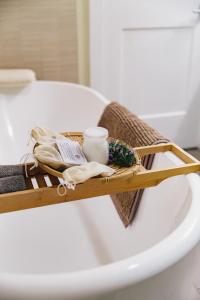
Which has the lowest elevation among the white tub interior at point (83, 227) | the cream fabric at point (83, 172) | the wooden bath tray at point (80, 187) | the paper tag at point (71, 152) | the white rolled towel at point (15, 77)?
the white tub interior at point (83, 227)

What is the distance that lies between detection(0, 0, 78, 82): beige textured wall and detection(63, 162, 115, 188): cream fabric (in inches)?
56.8

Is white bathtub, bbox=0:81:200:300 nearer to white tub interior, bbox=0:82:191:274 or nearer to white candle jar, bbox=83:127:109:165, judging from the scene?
white tub interior, bbox=0:82:191:274

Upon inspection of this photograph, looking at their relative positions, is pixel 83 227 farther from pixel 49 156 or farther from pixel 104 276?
pixel 104 276

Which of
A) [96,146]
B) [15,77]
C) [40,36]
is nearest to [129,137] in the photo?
[96,146]

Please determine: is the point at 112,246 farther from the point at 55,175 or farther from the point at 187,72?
the point at 187,72

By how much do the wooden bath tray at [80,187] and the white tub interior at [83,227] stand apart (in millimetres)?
98

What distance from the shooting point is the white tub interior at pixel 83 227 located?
1.13 metres

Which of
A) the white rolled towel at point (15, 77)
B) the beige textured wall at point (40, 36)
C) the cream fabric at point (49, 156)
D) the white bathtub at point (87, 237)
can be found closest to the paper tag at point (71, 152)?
the cream fabric at point (49, 156)

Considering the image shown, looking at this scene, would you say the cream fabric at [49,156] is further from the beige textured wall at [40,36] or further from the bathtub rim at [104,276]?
the beige textured wall at [40,36]

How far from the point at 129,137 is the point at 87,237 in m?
0.45

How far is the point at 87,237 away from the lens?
1421 mm

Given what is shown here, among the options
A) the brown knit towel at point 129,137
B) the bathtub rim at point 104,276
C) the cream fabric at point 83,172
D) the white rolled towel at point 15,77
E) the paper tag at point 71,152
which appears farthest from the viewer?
the white rolled towel at point 15,77

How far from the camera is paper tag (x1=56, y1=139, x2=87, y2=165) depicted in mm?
965

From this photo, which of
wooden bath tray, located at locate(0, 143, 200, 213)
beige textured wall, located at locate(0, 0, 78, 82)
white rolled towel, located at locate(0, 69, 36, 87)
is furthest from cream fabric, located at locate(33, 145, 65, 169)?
beige textured wall, located at locate(0, 0, 78, 82)
